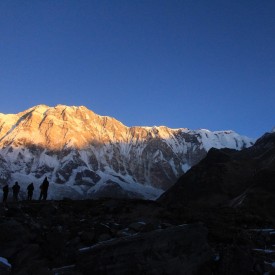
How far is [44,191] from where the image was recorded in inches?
1770

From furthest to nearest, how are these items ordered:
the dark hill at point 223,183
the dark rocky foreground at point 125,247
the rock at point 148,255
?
the dark hill at point 223,183, the dark rocky foreground at point 125,247, the rock at point 148,255

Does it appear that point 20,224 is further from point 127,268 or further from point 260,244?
point 260,244

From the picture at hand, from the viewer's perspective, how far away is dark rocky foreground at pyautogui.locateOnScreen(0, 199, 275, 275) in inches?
663

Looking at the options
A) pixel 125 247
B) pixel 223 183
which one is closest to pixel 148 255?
pixel 125 247

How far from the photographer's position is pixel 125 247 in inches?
670

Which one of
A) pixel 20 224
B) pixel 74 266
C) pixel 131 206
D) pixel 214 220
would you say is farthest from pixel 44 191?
pixel 74 266

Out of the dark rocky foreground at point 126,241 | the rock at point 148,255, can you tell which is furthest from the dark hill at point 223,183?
the rock at point 148,255

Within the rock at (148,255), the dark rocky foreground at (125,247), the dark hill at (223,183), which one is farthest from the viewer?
the dark hill at (223,183)

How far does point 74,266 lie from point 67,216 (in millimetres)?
10421

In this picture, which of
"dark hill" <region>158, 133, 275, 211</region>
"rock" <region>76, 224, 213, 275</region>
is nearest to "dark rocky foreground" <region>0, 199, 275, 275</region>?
"rock" <region>76, 224, 213, 275</region>

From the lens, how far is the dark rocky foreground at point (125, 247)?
1684 cm

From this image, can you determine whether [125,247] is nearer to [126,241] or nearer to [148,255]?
[126,241]

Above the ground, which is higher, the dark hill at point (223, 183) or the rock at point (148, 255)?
the dark hill at point (223, 183)

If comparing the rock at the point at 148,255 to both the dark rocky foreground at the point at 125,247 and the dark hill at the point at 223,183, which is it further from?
the dark hill at the point at 223,183
